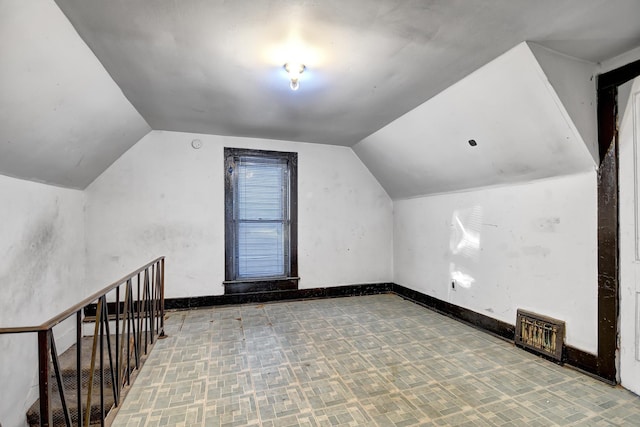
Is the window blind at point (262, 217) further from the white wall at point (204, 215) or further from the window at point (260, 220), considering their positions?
the white wall at point (204, 215)

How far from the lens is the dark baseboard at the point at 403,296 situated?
7.93 ft

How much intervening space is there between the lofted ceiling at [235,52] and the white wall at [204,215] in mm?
789

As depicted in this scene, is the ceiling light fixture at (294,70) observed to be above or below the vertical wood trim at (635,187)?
above

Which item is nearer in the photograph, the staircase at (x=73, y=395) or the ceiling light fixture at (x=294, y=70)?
the ceiling light fixture at (x=294, y=70)

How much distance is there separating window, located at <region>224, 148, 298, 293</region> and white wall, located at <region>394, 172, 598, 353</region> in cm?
195

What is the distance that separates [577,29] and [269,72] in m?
2.10

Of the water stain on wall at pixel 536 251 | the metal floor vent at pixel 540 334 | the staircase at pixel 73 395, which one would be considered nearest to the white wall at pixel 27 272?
the staircase at pixel 73 395

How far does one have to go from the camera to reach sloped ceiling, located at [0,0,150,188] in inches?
65.0

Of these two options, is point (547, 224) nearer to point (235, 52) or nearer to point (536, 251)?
point (536, 251)

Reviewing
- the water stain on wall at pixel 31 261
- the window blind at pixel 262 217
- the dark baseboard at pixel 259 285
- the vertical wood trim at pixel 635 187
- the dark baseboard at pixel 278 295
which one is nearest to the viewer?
the vertical wood trim at pixel 635 187

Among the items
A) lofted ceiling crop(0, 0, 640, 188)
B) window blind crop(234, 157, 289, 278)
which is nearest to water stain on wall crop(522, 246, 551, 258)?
lofted ceiling crop(0, 0, 640, 188)

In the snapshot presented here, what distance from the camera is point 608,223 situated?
2.23 meters

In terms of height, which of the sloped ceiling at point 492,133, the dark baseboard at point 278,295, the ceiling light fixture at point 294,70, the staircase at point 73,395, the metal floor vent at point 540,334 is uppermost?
the ceiling light fixture at point 294,70

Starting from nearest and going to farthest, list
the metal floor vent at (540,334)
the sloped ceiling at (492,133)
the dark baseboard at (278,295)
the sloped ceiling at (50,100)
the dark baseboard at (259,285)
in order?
the sloped ceiling at (50,100), the sloped ceiling at (492,133), the metal floor vent at (540,334), the dark baseboard at (278,295), the dark baseboard at (259,285)
